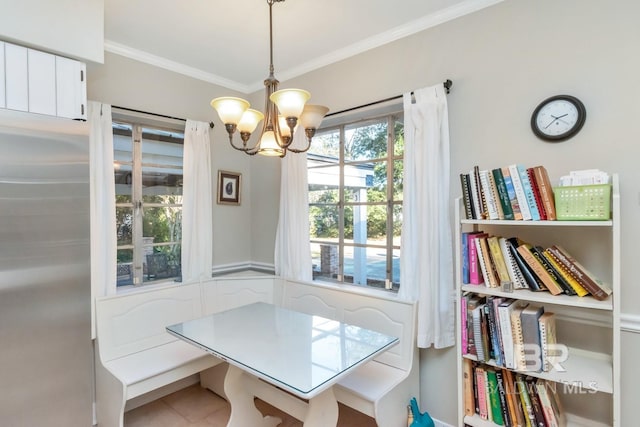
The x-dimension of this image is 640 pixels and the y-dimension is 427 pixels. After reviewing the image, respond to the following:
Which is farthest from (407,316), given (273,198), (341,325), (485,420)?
(273,198)

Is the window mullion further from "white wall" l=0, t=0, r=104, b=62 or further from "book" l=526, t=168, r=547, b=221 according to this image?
"book" l=526, t=168, r=547, b=221

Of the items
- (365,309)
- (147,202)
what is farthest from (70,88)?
(365,309)

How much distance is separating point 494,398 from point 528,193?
3.50 ft

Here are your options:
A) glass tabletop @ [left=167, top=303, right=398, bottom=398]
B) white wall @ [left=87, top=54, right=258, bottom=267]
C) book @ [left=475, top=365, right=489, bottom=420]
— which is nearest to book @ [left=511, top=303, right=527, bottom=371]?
book @ [left=475, top=365, right=489, bottom=420]

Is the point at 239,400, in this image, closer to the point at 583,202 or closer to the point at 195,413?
the point at 195,413

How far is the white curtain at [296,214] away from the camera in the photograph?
108 inches

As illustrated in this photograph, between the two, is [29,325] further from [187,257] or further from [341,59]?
[341,59]

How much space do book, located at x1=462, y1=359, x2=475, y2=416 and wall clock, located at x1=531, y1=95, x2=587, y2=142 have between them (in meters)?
1.27

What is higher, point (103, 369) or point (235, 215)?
point (235, 215)

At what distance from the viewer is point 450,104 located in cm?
206

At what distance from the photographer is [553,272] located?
153 cm

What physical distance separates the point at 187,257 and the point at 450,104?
7.49 feet

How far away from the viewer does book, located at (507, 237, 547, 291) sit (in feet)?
5.15

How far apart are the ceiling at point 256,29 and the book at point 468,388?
6.69ft
